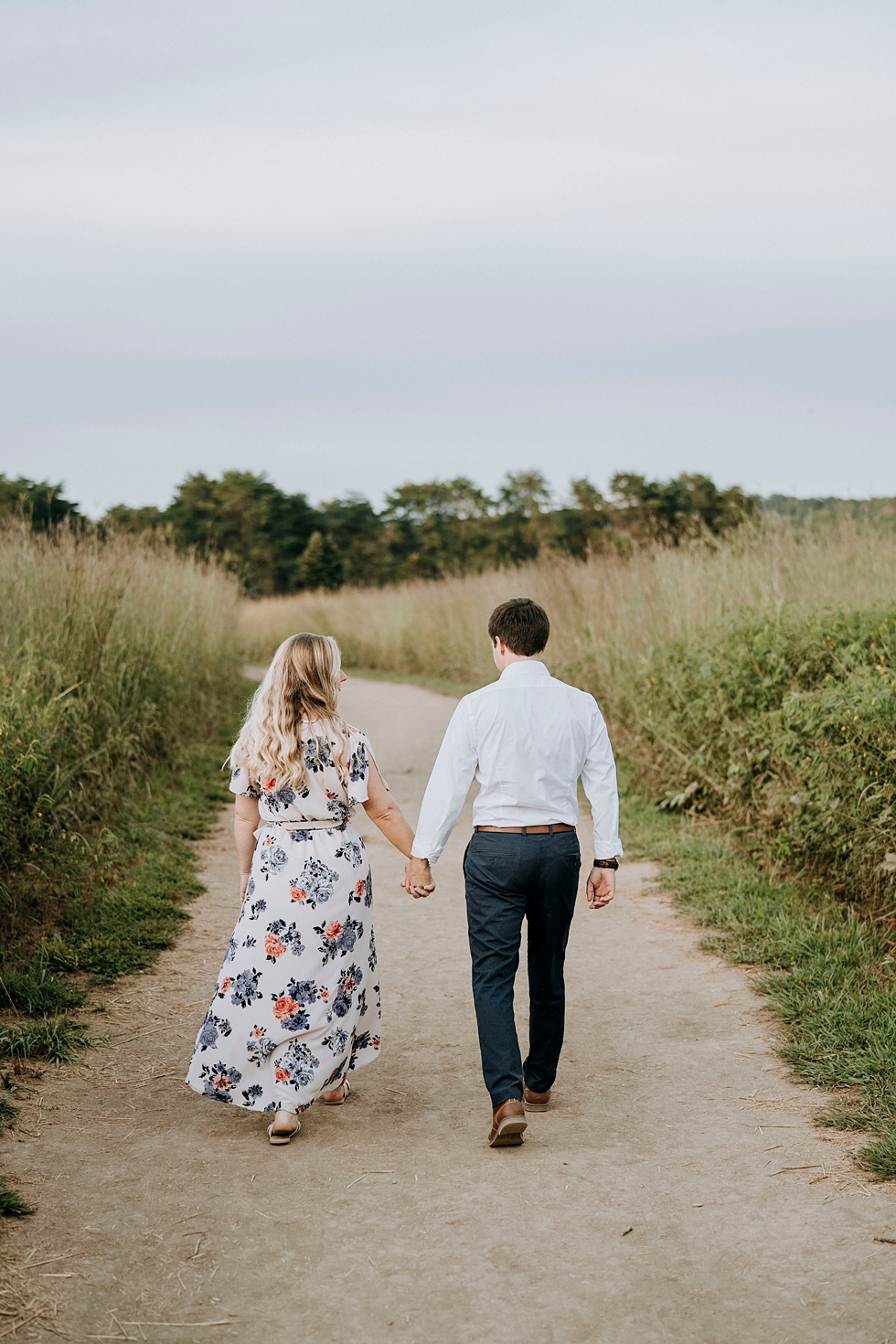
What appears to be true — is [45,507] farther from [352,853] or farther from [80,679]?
[352,853]

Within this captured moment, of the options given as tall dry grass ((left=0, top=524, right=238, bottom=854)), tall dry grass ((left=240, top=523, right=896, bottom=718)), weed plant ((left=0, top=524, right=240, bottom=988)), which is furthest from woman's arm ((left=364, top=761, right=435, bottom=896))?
tall dry grass ((left=240, top=523, right=896, bottom=718))

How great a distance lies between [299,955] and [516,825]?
2.78ft

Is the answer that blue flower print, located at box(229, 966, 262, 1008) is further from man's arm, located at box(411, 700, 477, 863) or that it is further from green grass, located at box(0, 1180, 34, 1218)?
green grass, located at box(0, 1180, 34, 1218)

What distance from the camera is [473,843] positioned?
3793mm

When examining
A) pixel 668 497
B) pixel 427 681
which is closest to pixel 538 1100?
pixel 427 681

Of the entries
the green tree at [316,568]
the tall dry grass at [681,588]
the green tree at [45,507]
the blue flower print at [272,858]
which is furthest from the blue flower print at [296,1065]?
the green tree at [316,568]

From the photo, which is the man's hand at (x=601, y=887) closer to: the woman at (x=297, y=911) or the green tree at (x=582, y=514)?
the woman at (x=297, y=911)

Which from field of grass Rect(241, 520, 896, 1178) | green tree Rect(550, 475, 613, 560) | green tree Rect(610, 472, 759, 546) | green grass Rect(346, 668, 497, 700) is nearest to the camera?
field of grass Rect(241, 520, 896, 1178)

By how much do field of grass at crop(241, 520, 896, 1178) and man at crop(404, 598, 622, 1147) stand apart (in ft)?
3.67

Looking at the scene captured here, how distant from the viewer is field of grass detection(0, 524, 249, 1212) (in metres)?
5.41

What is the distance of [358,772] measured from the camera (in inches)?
156

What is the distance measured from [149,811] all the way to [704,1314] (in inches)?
258

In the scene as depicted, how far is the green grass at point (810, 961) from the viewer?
3990mm

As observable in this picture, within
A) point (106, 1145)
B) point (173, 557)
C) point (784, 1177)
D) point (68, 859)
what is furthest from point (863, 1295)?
point (173, 557)
